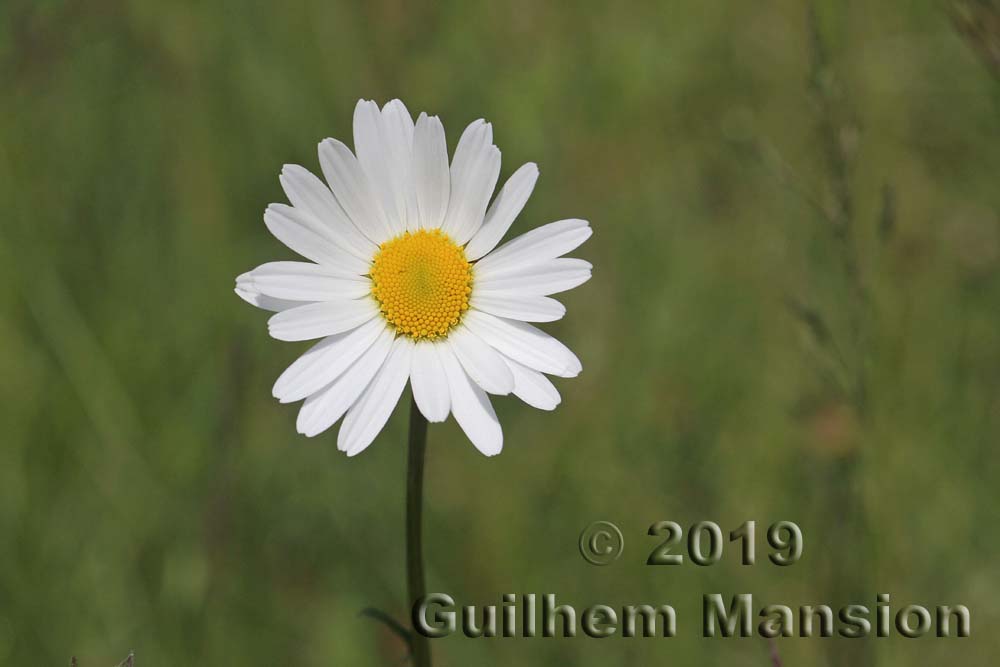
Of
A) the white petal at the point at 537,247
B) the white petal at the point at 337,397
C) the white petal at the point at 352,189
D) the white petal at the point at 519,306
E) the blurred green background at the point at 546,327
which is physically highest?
the blurred green background at the point at 546,327

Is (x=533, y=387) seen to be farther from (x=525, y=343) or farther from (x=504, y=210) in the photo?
(x=504, y=210)

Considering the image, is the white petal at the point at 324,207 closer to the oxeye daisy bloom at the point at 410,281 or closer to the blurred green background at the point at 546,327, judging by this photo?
the oxeye daisy bloom at the point at 410,281

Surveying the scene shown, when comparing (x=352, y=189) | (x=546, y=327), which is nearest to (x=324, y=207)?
(x=352, y=189)

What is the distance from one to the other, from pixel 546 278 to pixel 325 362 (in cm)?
38

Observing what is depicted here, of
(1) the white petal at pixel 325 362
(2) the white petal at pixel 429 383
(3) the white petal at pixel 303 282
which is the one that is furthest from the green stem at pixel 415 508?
(3) the white petal at pixel 303 282

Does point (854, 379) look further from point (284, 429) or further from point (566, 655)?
point (284, 429)

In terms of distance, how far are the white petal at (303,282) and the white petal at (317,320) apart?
19mm

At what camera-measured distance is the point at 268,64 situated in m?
4.02

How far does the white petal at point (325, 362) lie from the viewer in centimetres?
151

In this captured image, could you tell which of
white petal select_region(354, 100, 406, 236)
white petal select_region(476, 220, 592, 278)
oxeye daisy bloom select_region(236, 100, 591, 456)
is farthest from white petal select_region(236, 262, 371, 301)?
white petal select_region(476, 220, 592, 278)

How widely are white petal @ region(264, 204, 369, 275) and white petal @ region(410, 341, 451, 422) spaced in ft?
0.62

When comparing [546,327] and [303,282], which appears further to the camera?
[546,327]

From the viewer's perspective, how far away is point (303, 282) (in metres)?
1.61

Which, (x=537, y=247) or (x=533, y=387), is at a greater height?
(x=537, y=247)
